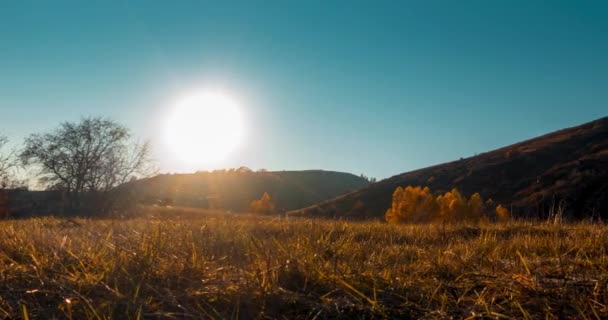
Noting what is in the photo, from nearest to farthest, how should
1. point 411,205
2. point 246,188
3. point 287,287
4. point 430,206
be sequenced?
point 287,287 → point 430,206 → point 411,205 → point 246,188

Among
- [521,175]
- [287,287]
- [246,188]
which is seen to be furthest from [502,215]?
[246,188]

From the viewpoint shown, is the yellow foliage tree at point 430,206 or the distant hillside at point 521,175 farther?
the distant hillside at point 521,175

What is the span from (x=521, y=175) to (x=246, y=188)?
8551 cm

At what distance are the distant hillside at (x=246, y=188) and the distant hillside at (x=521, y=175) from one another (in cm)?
3275

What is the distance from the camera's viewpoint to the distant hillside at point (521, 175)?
54678mm

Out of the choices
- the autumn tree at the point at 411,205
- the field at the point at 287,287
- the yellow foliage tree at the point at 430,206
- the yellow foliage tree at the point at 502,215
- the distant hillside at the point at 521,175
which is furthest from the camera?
the distant hillside at the point at 521,175

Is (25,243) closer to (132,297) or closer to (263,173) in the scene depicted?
(132,297)

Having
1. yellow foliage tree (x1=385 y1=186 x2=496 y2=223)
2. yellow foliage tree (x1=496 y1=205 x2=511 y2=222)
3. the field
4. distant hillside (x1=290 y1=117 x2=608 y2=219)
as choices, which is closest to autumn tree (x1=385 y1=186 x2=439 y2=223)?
yellow foliage tree (x1=385 y1=186 x2=496 y2=223)

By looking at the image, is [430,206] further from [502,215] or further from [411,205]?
[502,215]

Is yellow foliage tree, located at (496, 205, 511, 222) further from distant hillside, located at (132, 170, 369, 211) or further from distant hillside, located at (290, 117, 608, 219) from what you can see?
distant hillside, located at (132, 170, 369, 211)

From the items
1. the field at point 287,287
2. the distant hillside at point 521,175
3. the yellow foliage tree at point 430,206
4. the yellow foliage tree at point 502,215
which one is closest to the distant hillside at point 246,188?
the distant hillside at point 521,175

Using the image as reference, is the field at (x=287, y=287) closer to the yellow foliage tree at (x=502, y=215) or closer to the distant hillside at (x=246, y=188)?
the yellow foliage tree at (x=502, y=215)

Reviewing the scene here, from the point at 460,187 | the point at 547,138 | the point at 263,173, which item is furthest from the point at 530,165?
the point at 263,173

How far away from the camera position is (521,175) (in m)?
72.6
